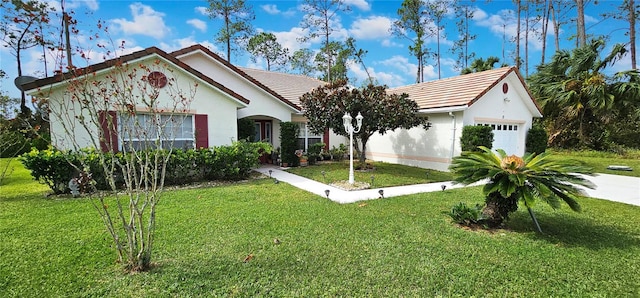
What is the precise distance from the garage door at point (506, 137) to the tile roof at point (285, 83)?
10.9 meters

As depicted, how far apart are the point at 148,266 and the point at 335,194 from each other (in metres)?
5.43

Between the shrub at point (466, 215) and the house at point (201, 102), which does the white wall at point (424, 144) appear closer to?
the house at point (201, 102)

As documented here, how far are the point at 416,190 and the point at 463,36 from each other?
1304 inches

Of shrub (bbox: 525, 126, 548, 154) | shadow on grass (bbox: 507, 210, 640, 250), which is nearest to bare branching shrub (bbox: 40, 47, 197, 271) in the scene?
shadow on grass (bbox: 507, 210, 640, 250)

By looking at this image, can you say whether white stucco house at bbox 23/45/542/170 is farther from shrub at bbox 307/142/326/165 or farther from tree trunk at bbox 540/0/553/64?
tree trunk at bbox 540/0/553/64

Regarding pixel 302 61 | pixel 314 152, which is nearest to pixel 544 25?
pixel 302 61

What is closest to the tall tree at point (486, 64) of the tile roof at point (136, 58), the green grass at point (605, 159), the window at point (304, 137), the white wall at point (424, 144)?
the green grass at point (605, 159)

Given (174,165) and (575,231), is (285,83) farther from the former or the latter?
(575,231)

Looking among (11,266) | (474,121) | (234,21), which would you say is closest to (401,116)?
(474,121)

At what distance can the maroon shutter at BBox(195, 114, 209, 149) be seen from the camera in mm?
11234

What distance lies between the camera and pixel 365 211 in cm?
668

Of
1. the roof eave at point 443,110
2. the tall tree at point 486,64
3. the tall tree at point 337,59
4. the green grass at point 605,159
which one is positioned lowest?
the green grass at point 605,159

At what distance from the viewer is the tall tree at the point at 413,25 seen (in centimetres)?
3044

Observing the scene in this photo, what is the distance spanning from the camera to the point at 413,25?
31.2m
